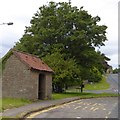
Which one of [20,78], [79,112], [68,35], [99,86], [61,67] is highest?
[68,35]

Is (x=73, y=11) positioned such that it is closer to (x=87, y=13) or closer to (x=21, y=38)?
(x=87, y=13)

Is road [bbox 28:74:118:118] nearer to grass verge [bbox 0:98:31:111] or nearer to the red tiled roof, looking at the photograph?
grass verge [bbox 0:98:31:111]

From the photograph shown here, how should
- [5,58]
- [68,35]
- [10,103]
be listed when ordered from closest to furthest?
[10,103], [5,58], [68,35]

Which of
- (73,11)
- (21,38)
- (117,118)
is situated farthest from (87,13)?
(117,118)

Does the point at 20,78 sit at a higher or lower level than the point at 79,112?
higher

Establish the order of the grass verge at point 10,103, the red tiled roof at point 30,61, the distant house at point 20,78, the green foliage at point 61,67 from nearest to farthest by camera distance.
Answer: the grass verge at point 10,103, the distant house at point 20,78, the red tiled roof at point 30,61, the green foliage at point 61,67

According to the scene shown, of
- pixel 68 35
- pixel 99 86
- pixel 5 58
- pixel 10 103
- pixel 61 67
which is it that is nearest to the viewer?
pixel 10 103

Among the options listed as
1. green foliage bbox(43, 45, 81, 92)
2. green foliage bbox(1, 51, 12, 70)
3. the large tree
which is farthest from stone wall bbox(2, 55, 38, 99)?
the large tree

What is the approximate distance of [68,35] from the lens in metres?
59.5

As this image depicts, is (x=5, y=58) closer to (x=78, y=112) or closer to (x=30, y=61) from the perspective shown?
(x=30, y=61)

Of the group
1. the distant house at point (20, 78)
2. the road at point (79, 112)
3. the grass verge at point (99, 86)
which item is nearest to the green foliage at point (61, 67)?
the distant house at point (20, 78)

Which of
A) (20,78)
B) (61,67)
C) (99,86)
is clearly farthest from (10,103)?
(99,86)

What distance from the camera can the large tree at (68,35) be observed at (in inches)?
2304

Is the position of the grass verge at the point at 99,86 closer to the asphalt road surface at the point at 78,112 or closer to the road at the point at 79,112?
the road at the point at 79,112
